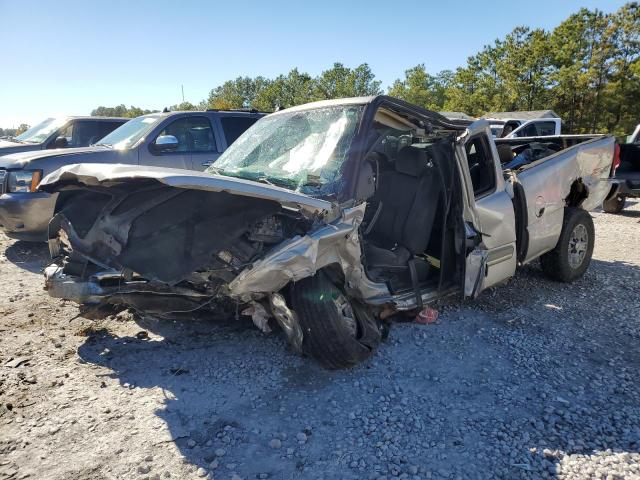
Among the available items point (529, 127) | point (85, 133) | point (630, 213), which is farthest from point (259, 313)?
point (529, 127)

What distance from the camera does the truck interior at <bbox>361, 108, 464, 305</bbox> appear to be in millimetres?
3768

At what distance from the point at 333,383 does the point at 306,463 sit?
77cm

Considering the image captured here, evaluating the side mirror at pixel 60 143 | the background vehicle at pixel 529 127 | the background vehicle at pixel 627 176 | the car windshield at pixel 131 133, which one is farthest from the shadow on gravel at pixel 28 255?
the background vehicle at pixel 529 127

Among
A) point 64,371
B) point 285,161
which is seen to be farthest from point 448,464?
point 64,371

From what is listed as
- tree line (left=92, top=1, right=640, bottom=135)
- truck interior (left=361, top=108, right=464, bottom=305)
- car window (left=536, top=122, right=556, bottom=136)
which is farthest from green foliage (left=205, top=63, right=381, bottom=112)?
truck interior (left=361, top=108, right=464, bottom=305)

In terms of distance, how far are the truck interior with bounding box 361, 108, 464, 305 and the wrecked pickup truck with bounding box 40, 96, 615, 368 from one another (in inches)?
0.5

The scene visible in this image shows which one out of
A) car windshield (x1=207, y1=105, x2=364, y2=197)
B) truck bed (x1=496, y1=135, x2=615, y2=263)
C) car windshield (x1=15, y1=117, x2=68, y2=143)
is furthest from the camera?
A: car windshield (x1=15, y1=117, x2=68, y2=143)

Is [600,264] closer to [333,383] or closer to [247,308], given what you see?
[333,383]

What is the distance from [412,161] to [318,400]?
2.22 m

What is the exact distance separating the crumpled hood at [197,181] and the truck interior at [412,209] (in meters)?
1.00

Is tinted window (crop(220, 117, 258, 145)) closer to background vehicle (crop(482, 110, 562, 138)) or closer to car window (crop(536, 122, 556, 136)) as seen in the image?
background vehicle (crop(482, 110, 562, 138))

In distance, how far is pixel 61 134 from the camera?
8.30 m

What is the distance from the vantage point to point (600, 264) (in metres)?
5.98

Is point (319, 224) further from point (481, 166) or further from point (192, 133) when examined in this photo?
point (192, 133)
